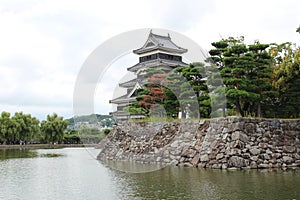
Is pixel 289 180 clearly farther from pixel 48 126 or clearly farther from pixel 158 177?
pixel 48 126

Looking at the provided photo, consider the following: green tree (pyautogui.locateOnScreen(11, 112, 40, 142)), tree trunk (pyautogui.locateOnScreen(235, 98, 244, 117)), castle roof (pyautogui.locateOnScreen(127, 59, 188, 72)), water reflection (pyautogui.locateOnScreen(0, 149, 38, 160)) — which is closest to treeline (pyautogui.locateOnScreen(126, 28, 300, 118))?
tree trunk (pyautogui.locateOnScreen(235, 98, 244, 117))

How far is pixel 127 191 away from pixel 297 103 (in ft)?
32.9

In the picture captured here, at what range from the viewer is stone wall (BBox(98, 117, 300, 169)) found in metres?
12.2

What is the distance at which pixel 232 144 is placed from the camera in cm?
1230

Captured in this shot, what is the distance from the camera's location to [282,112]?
15.7m

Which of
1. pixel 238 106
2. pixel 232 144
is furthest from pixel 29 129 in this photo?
pixel 232 144

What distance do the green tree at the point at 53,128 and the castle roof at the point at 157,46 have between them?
50.3 ft

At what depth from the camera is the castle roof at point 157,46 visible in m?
27.3

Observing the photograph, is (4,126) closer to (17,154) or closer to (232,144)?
(17,154)

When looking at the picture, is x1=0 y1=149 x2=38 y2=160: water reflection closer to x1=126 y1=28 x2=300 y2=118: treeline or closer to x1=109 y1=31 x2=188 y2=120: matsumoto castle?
x1=109 y1=31 x2=188 y2=120: matsumoto castle

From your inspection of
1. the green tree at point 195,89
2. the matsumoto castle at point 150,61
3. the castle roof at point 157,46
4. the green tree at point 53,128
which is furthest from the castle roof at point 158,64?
the green tree at point 53,128

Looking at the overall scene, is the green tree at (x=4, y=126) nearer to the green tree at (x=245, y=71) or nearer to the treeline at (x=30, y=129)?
the treeline at (x=30, y=129)

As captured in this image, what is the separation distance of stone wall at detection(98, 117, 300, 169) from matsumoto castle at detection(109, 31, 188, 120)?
12.0 metres

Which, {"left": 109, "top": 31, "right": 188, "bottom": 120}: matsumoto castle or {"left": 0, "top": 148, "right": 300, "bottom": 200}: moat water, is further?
{"left": 109, "top": 31, "right": 188, "bottom": 120}: matsumoto castle
